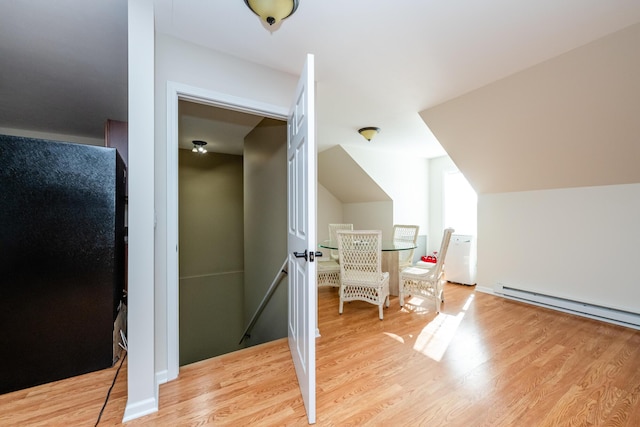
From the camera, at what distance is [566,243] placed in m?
3.04

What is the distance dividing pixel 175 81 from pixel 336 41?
47.3 inches

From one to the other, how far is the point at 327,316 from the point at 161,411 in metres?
1.75

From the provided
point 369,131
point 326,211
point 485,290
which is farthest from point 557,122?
point 326,211

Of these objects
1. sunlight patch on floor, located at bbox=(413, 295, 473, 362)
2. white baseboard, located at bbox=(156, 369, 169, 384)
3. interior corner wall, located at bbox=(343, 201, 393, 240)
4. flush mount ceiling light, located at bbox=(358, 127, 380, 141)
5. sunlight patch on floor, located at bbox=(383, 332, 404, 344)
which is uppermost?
flush mount ceiling light, located at bbox=(358, 127, 380, 141)

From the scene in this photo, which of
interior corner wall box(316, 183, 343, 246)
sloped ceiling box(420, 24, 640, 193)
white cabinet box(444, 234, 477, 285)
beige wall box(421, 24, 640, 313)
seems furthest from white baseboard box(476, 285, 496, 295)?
interior corner wall box(316, 183, 343, 246)

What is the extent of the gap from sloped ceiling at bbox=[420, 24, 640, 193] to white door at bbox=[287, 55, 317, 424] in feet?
6.73

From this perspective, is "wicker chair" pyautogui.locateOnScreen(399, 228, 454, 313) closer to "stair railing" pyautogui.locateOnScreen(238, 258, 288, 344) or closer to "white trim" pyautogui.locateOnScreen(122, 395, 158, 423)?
"stair railing" pyautogui.locateOnScreen(238, 258, 288, 344)

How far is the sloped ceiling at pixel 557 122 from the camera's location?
6.47 ft

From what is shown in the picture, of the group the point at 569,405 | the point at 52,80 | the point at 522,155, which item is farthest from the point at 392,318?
the point at 52,80

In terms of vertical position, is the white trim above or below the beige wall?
below

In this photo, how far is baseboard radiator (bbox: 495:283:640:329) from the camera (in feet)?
8.54

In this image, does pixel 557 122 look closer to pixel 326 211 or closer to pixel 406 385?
pixel 406 385

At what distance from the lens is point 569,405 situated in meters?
1.53

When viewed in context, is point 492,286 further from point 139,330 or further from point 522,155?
point 139,330
